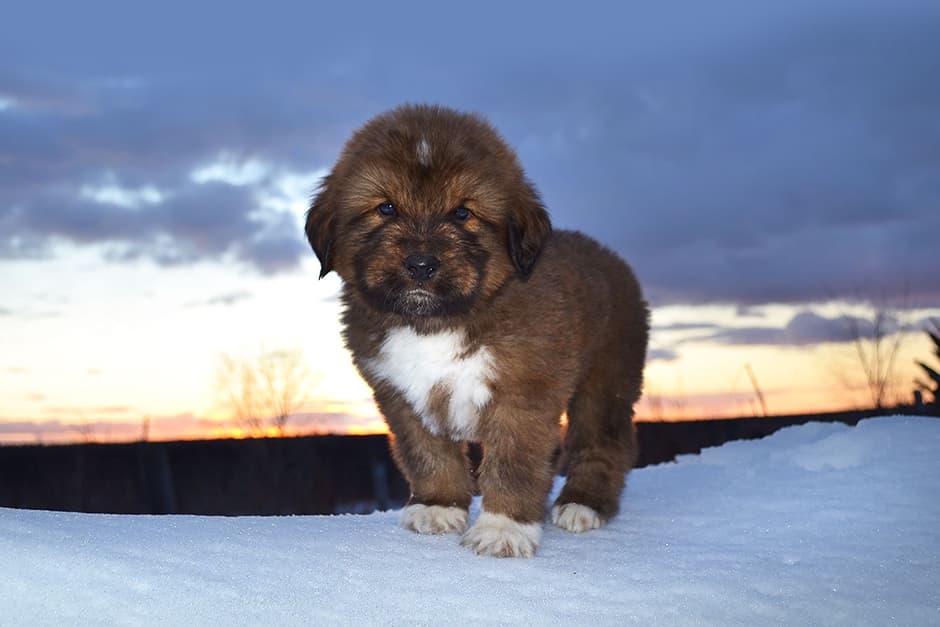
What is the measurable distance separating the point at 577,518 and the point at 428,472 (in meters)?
0.86

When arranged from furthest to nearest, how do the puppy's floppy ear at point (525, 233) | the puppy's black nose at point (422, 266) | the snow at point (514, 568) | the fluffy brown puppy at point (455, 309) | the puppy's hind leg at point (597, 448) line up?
the puppy's hind leg at point (597, 448) < the puppy's floppy ear at point (525, 233) < the fluffy brown puppy at point (455, 309) < the puppy's black nose at point (422, 266) < the snow at point (514, 568)

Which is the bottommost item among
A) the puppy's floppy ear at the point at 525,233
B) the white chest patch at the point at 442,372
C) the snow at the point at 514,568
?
the snow at the point at 514,568

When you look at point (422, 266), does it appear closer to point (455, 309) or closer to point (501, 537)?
point (455, 309)

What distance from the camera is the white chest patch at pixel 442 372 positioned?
4613 millimetres

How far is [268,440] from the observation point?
880cm

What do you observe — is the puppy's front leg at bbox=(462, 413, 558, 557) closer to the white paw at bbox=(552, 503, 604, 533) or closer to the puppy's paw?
the puppy's paw

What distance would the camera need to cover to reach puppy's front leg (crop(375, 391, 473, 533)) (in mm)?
5059

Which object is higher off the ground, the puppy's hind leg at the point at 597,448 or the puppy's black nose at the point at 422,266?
the puppy's black nose at the point at 422,266

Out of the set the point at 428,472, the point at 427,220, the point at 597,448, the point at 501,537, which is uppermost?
the point at 427,220

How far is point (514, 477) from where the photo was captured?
4711mm

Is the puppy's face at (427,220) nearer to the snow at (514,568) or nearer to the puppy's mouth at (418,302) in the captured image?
the puppy's mouth at (418,302)

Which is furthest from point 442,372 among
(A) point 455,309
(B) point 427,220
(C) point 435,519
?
(C) point 435,519

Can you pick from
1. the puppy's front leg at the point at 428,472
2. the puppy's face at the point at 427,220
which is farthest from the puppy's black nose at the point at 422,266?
the puppy's front leg at the point at 428,472

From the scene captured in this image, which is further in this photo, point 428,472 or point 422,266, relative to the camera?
point 428,472
